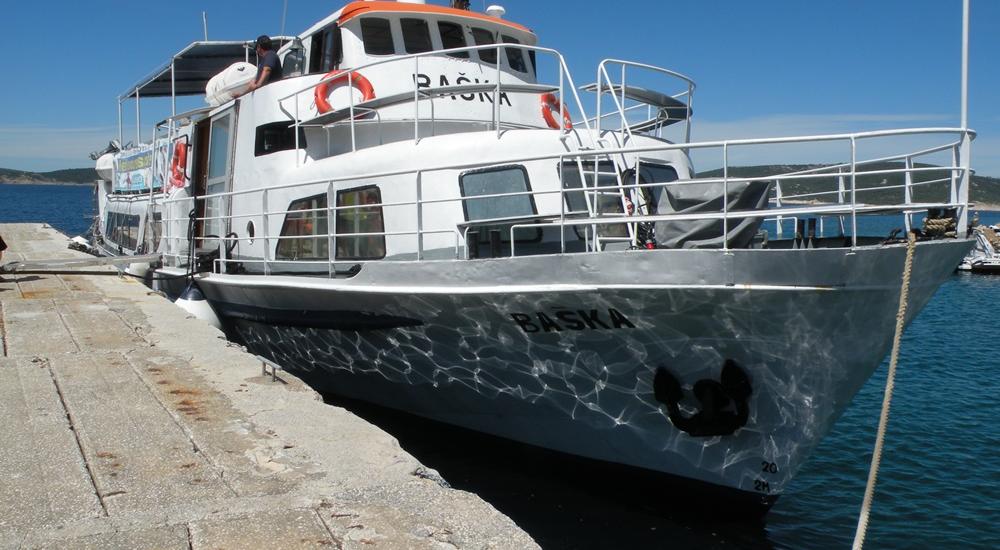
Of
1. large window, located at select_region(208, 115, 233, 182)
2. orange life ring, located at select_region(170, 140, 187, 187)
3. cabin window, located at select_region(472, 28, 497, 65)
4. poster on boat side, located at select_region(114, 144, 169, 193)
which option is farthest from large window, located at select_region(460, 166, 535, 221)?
poster on boat side, located at select_region(114, 144, 169, 193)

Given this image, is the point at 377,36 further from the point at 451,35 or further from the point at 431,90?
the point at 431,90

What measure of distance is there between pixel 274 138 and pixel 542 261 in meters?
4.97

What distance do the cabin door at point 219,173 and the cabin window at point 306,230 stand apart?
160 centimetres

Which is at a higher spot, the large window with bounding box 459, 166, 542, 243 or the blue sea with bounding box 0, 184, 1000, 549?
the large window with bounding box 459, 166, 542, 243

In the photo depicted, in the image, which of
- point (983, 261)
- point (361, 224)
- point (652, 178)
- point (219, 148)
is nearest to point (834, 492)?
point (652, 178)

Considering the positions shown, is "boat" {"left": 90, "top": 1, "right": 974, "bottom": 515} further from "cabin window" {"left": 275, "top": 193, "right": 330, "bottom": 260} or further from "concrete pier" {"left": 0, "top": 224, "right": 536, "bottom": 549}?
"concrete pier" {"left": 0, "top": 224, "right": 536, "bottom": 549}

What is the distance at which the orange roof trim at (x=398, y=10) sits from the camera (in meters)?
9.35

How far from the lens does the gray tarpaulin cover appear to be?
18.0 ft

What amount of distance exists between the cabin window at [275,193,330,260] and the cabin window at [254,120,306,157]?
1073 millimetres

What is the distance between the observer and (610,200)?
7324 millimetres

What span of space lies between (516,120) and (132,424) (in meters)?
5.56

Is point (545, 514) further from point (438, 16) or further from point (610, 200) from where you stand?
point (438, 16)

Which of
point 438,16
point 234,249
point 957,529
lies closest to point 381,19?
point 438,16

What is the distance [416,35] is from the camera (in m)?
9.84
